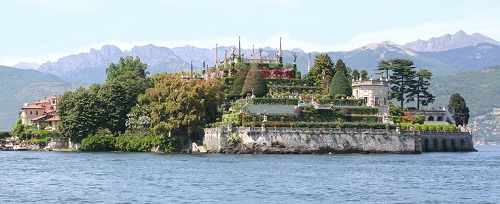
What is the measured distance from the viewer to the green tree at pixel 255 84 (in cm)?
12550

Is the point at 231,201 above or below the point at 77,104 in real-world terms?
below

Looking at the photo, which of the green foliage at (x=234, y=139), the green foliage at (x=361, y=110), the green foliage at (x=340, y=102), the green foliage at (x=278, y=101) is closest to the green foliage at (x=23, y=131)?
the green foliage at (x=278, y=101)

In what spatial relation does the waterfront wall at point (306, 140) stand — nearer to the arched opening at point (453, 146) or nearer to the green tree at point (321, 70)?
the arched opening at point (453, 146)

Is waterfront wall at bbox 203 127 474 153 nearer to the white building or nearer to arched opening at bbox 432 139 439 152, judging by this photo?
arched opening at bbox 432 139 439 152

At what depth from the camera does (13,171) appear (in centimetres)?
8325

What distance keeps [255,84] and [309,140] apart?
60.0ft

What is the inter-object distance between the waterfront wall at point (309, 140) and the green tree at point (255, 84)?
12760mm

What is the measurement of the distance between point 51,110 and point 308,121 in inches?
2841

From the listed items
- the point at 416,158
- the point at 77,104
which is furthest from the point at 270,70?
the point at 416,158

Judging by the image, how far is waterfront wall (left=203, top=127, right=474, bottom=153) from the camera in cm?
10956

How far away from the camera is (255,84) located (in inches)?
4963

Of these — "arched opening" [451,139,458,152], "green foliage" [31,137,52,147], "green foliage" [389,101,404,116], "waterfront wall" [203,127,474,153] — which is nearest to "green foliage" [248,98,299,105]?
"waterfront wall" [203,127,474,153]

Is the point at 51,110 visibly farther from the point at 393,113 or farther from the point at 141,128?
the point at 393,113

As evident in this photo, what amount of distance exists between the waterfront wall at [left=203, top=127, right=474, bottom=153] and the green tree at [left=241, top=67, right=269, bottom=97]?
502 inches
